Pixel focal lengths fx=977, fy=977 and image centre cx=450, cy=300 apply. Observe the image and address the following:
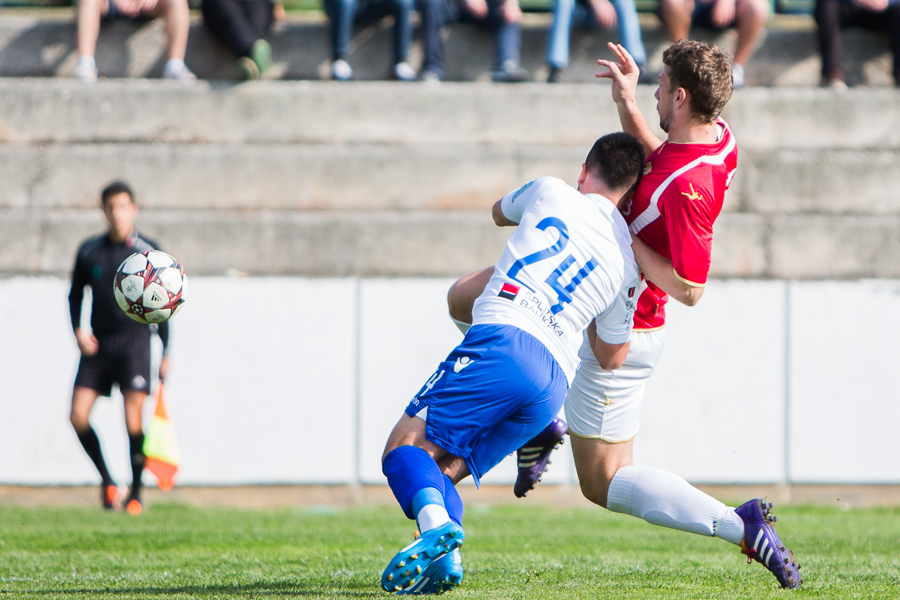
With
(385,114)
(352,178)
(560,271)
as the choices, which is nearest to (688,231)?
(560,271)

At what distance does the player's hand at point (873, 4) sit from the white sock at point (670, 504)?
8.15 m

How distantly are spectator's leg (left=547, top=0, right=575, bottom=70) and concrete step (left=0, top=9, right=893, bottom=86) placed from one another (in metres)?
0.48

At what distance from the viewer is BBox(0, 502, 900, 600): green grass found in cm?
400

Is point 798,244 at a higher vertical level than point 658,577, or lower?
higher

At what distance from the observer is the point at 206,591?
395cm

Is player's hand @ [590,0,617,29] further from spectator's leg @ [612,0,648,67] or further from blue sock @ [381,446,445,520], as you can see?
blue sock @ [381,446,445,520]

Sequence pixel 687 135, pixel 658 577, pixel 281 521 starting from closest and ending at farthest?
pixel 687 135
pixel 658 577
pixel 281 521

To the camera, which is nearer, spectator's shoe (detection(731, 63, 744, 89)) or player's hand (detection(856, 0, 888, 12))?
spectator's shoe (detection(731, 63, 744, 89))

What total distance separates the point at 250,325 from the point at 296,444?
1050mm

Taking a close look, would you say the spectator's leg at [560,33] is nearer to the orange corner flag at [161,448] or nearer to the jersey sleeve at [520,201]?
the orange corner flag at [161,448]

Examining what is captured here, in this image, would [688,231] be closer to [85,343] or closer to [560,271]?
[560,271]

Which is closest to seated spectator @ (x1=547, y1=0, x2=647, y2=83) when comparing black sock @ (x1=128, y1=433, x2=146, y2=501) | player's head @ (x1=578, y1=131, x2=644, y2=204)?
black sock @ (x1=128, y1=433, x2=146, y2=501)

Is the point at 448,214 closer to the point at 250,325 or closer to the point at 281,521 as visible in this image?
the point at 250,325

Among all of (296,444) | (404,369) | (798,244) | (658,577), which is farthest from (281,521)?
(798,244)
